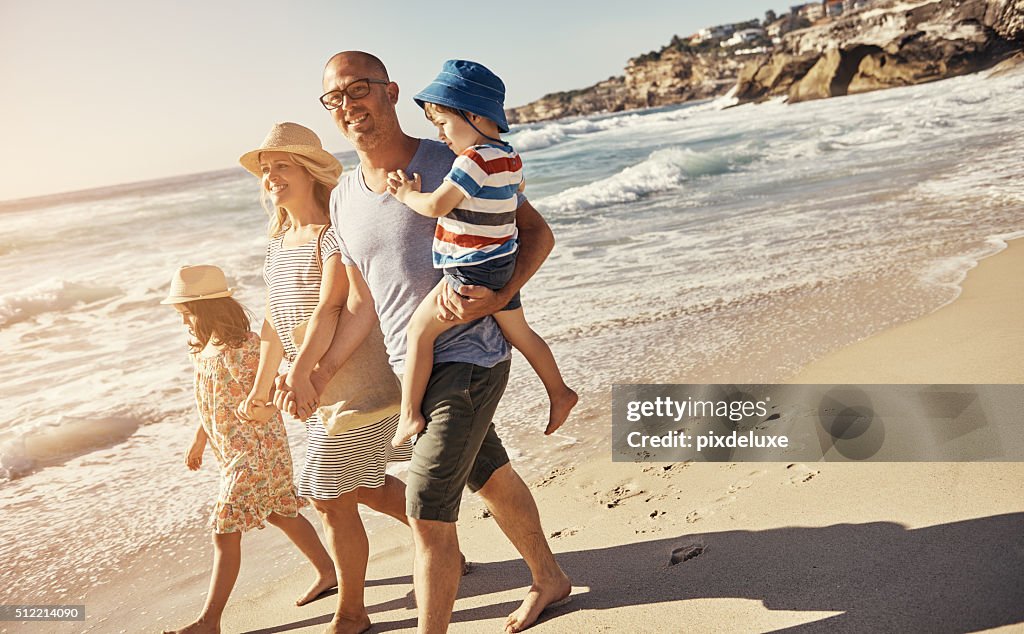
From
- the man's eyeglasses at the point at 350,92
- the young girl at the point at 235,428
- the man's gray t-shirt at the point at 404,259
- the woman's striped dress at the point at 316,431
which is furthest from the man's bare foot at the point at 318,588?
the man's eyeglasses at the point at 350,92

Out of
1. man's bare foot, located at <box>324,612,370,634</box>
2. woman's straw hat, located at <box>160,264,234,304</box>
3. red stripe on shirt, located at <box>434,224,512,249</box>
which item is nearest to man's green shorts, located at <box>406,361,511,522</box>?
red stripe on shirt, located at <box>434,224,512,249</box>

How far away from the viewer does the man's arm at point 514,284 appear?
2.41 m

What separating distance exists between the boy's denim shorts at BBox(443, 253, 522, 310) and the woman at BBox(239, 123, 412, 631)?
1.98 ft

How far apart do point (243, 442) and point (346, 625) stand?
2.77 feet

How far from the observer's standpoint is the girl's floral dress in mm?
3281

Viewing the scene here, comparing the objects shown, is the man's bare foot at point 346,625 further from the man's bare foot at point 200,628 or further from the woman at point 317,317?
the man's bare foot at point 200,628

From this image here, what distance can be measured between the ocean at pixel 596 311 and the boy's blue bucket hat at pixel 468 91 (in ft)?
8.02

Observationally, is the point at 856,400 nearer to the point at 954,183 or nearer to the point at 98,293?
the point at 954,183

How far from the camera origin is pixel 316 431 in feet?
10.0

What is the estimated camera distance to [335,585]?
11.5 ft

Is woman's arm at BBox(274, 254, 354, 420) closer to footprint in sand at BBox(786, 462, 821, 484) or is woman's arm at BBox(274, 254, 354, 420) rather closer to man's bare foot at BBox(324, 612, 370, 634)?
man's bare foot at BBox(324, 612, 370, 634)

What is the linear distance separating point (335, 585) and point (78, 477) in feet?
8.66

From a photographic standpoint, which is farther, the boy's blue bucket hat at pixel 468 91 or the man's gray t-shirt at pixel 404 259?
the man's gray t-shirt at pixel 404 259

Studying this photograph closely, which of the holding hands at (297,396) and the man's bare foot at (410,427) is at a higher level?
the holding hands at (297,396)
